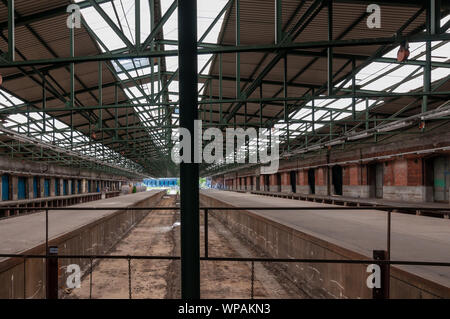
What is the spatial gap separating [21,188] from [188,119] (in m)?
26.7

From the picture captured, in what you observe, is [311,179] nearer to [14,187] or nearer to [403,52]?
[403,52]

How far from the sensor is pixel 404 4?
263 inches

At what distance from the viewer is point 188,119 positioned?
10.4ft

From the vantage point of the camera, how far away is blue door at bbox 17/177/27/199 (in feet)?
74.3

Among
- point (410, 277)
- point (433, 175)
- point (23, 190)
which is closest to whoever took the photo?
point (410, 277)

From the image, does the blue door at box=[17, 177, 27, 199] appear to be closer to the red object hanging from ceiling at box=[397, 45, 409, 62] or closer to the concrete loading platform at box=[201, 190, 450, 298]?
the concrete loading platform at box=[201, 190, 450, 298]

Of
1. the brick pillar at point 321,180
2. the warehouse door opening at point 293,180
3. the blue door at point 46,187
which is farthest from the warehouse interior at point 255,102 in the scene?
the warehouse door opening at point 293,180

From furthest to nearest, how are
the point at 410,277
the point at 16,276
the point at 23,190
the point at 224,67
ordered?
the point at 23,190 → the point at 224,67 → the point at 16,276 → the point at 410,277

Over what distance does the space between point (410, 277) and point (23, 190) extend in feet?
93.4

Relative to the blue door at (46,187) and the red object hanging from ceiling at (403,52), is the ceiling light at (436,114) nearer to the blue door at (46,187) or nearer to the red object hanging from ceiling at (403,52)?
the red object hanging from ceiling at (403,52)

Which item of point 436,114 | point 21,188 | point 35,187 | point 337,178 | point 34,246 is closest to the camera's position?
point 34,246

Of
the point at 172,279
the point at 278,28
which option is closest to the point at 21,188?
the point at 172,279

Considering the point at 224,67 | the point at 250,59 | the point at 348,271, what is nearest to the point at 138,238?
the point at 224,67
